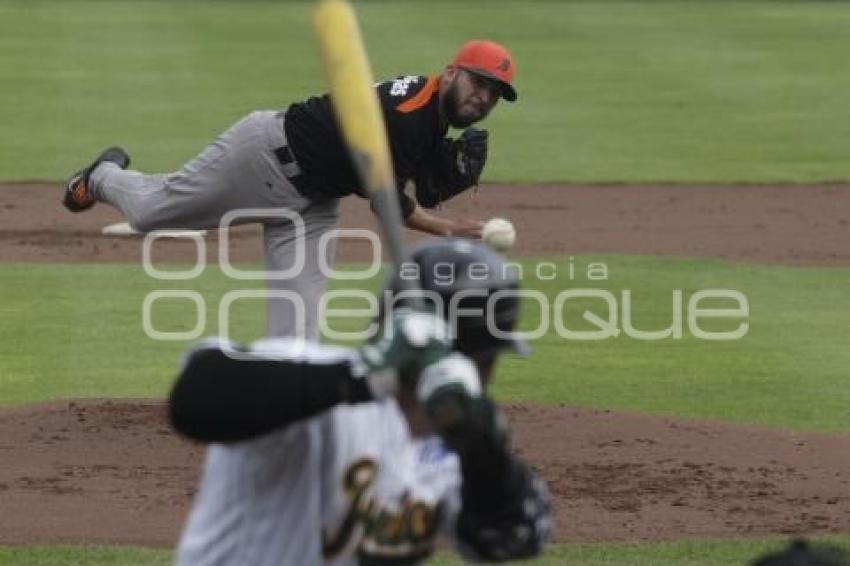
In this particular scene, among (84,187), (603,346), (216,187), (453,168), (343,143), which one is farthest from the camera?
(603,346)

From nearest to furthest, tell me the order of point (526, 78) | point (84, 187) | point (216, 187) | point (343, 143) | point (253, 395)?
point (253, 395) → point (343, 143) → point (216, 187) → point (84, 187) → point (526, 78)

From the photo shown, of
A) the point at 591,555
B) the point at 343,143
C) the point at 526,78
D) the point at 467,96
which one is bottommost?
the point at 591,555

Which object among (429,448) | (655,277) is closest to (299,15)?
(655,277)

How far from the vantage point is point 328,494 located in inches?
144

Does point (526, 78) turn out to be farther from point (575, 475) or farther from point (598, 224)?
point (575, 475)

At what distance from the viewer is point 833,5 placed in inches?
1216

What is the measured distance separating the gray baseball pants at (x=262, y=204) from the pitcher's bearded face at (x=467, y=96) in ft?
2.17

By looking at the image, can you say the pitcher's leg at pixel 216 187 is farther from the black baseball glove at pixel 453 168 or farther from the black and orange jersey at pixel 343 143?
the black baseball glove at pixel 453 168

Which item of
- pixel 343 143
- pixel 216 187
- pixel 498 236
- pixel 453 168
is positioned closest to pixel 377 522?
pixel 498 236

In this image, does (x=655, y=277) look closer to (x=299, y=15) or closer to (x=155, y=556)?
(x=155, y=556)

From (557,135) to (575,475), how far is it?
11516 mm

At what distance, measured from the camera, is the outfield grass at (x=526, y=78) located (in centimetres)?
1877

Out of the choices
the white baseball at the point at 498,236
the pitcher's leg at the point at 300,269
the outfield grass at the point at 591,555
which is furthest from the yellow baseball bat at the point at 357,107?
the pitcher's leg at the point at 300,269

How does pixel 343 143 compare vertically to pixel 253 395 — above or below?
above
